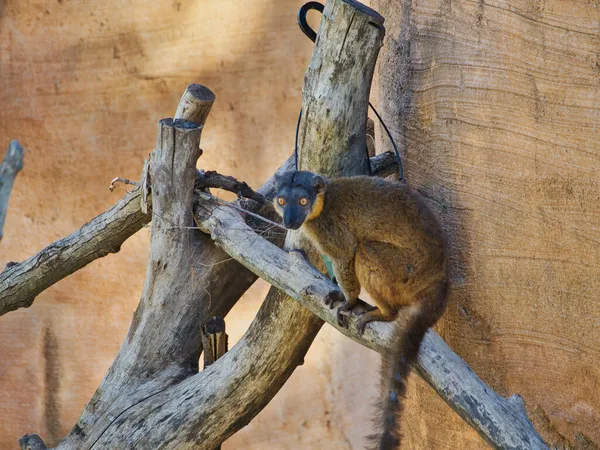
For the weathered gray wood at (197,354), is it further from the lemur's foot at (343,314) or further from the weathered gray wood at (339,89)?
the lemur's foot at (343,314)

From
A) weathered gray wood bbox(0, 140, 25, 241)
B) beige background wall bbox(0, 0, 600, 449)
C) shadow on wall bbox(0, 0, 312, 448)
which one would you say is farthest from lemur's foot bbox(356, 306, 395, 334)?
shadow on wall bbox(0, 0, 312, 448)

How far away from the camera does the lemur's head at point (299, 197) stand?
11.4 ft

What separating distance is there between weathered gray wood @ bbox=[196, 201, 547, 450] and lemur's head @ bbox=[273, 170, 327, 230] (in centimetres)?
34

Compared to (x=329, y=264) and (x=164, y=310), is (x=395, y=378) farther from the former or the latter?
(x=164, y=310)

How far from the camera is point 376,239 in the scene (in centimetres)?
353

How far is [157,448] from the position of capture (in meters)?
3.96

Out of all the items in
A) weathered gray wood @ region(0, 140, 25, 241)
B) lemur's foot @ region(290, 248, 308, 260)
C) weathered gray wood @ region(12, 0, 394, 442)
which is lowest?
weathered gray wood @ region(12, 0, 394, 442)

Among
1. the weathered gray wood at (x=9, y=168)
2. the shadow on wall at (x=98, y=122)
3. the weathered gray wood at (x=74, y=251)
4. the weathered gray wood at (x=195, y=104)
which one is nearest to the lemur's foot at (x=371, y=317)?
the weathered gray wood at (x=195, y=104)

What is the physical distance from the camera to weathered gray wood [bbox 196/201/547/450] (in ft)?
9.14

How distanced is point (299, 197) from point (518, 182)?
1082mm

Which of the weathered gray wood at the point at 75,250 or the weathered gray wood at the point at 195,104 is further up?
the weathered gray wood at the point at 195,104

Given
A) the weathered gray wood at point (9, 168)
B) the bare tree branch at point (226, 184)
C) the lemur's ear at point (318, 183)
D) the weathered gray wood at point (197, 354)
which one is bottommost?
the weathered gray wood at point (197, 354)

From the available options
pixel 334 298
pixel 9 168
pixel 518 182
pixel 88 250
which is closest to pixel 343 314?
pixel 334 298

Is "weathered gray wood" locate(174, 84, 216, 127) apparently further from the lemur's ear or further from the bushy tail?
the bushy tail
